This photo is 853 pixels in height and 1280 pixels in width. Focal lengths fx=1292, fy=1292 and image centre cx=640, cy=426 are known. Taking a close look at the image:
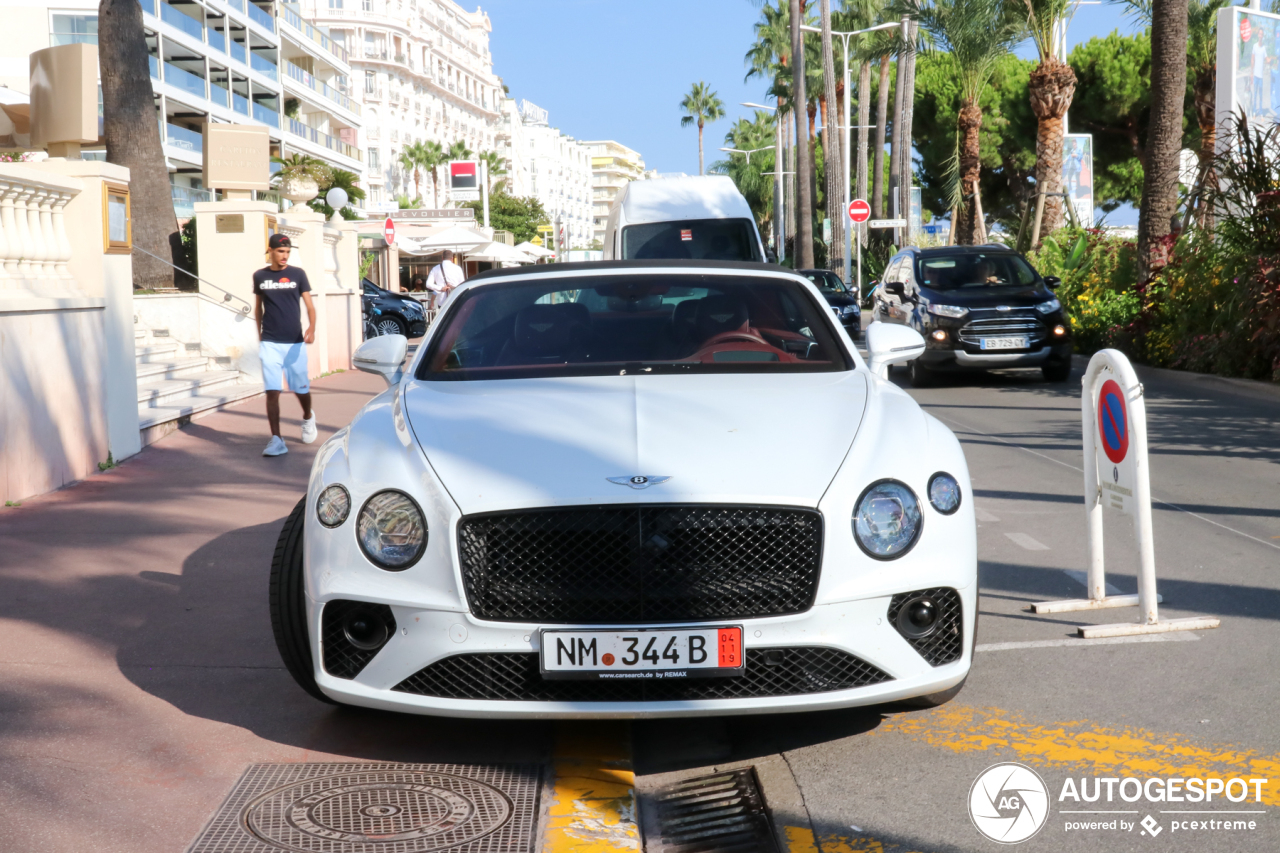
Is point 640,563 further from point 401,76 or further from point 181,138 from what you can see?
point 401,76

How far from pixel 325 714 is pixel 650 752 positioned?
42.9 inches

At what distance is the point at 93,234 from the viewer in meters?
9.84

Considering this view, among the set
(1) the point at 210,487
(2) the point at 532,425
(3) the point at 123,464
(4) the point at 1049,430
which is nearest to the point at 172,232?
(3) the point at 123,464

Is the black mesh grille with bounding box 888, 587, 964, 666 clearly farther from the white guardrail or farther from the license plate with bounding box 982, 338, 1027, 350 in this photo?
the license plate with bounding box 982, 338, 1027, 350

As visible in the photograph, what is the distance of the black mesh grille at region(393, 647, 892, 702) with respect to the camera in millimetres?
3580

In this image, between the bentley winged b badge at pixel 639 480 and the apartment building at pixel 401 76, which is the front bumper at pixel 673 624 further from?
the apartment building at pixel 401 76

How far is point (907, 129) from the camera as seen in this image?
38594mm

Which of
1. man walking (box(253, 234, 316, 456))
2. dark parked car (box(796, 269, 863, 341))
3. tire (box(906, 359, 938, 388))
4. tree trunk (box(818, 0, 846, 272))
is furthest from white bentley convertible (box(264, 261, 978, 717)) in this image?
tree trunk (box(818, 0, 846, 272))

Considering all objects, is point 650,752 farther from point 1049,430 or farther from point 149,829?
point 1049,430

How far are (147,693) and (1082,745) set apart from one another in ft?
9.99

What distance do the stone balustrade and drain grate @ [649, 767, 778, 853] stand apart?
21.5 feet

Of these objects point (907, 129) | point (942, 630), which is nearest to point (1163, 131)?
point (942, 630)

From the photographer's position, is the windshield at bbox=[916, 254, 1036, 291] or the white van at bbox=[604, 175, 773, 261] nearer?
the windshield at bbox=[916, 254, 1036, 291]

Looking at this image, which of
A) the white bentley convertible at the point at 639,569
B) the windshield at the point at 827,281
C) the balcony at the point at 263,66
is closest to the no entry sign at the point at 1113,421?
the white bentley convertible at the point at 639,569
